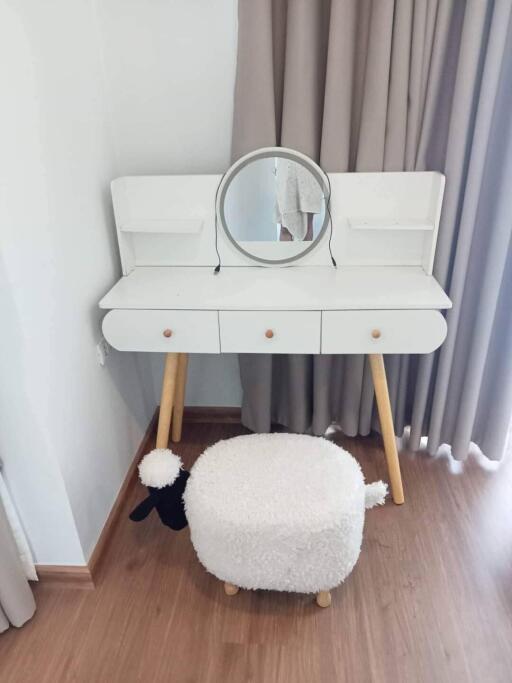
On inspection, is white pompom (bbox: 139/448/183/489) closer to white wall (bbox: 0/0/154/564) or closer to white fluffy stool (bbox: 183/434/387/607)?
white fluffy stool (bbox: 183/434/387/607)

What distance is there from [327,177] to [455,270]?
0.53 metres

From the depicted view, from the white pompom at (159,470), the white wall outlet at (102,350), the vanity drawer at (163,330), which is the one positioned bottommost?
the white pompom at (159,470)

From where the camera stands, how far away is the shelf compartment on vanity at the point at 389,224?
1.70m

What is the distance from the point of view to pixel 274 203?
1.81 metres

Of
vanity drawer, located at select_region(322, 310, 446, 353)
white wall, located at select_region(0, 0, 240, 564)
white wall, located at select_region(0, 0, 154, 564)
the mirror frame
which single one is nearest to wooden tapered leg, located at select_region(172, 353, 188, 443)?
white wall, located at select_region(0, 0, 240, 564)

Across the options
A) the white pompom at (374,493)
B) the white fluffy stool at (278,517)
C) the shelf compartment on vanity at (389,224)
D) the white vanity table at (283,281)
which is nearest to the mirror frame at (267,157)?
the white vanity table at (283,281)

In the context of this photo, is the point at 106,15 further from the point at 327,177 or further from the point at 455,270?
the point at 455,270

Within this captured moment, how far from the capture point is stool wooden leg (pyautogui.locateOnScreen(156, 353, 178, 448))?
1.80 m

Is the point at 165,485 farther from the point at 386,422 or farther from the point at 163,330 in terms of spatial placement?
the point at 386,422

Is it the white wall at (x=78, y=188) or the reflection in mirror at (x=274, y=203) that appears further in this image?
the reflection in mirror at (x=274, y=203)

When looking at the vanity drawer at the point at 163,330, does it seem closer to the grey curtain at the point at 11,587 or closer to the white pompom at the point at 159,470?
the white pompom at the point at 159,470

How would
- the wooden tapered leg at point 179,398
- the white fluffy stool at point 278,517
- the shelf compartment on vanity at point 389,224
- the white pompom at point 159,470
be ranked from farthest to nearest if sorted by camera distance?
the wooden tapered leg at point 179,398
the shelf compartment on vanity at point 389,224
the white pompom at point 159,470
the white fluffy stool at point 278,517

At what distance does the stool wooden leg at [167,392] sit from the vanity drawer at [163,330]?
0.15m

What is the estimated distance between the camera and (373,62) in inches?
63.4
